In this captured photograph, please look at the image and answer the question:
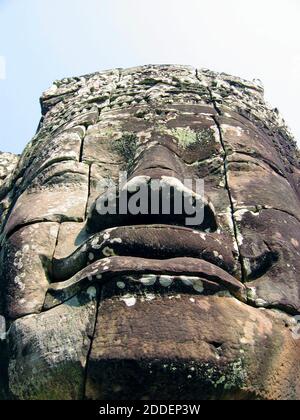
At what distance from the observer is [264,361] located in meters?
3.65

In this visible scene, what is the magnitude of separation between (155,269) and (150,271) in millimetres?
29

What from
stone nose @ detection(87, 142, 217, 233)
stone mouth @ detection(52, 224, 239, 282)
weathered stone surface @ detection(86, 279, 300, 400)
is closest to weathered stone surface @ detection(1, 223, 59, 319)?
stone mouth @ detection(52, 224, 239, 282)

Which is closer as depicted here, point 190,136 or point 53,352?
point 53,352

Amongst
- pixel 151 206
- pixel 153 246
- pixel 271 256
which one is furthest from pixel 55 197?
pixel 271 256

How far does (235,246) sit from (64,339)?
131 cm

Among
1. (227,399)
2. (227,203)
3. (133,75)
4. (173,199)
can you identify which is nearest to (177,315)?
(227,399)

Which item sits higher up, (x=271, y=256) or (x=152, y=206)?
(x=152, y=206)

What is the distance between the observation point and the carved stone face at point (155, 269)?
11.5 ft

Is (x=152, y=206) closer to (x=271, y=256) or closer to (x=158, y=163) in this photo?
(x=158, y=163)

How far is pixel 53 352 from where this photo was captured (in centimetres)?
369

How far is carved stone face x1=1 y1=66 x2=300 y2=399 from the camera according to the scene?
350 centimetres

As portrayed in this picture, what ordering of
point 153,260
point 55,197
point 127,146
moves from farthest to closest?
point 127,146 → point 55,197 → point 153,260

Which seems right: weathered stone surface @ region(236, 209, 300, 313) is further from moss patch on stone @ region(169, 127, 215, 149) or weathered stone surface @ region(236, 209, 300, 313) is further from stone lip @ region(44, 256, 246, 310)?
moss patch on stone @ region(169, 127, 215, 149)
